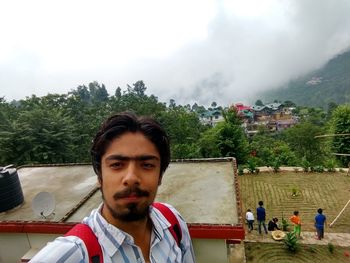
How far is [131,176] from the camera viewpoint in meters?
1.78

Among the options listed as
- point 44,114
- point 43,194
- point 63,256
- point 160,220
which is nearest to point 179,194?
point 43,194

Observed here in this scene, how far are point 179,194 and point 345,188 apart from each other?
43.3 ft

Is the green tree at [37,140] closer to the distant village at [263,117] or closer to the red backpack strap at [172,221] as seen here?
the red backpack strap at [172,221]

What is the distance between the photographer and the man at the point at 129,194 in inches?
68.6

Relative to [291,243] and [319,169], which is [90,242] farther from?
[319,169]

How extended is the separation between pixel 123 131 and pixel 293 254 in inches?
428

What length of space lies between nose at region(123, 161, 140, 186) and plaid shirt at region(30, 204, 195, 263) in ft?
0.86

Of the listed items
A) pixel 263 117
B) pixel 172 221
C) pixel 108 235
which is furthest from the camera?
pixel 263 117

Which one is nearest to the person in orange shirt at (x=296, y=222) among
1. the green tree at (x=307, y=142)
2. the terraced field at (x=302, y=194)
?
the terraced field at (x=302, y=194)

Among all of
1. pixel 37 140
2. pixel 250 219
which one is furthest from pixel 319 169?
pixel 37 140

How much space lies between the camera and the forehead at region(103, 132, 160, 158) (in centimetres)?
188

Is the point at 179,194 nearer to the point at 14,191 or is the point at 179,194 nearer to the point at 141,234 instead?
the point at 14,191

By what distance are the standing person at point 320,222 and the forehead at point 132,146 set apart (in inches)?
439

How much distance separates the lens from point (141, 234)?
197 cm
